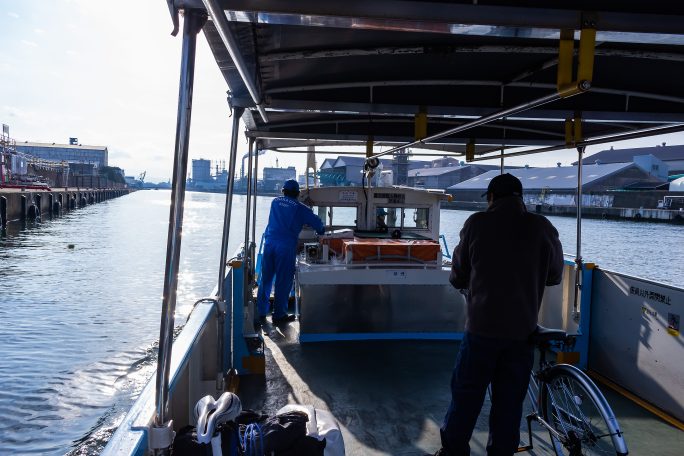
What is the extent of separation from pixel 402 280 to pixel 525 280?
3.61 metres

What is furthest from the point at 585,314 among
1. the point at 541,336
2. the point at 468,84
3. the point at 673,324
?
the point at 541,336

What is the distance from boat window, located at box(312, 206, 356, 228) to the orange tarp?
2.82 meters

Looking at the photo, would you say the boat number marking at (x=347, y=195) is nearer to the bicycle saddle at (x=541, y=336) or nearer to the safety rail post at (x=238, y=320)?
the safety rail post at (x=238, y=320)

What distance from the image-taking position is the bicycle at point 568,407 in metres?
3.05

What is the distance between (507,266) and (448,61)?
1.79 metres

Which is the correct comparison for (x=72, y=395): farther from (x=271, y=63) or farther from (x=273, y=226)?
(x=271, y=63)

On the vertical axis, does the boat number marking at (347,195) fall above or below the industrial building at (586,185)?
below

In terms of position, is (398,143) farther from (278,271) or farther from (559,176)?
(559,176)

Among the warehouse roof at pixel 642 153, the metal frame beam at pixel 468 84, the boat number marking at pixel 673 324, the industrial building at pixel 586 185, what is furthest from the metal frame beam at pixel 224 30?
the warehouse roof at pixel 642 153

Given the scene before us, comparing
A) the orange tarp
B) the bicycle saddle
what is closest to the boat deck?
the orange tarp

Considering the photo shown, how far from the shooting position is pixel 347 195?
9.49 m

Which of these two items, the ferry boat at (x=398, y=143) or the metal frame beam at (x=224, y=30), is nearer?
the metal frame beam at (x=224, y=30)

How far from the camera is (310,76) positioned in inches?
169

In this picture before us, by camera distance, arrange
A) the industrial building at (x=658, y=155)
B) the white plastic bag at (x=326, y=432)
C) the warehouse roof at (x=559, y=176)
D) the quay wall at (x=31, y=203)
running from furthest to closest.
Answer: the industrial building at (x=658, y=155)
the warehouse roof at (x=559, y=176)
the quay wall at (x=31, y=203)
the white plastic bag at (x=326, y=432)
